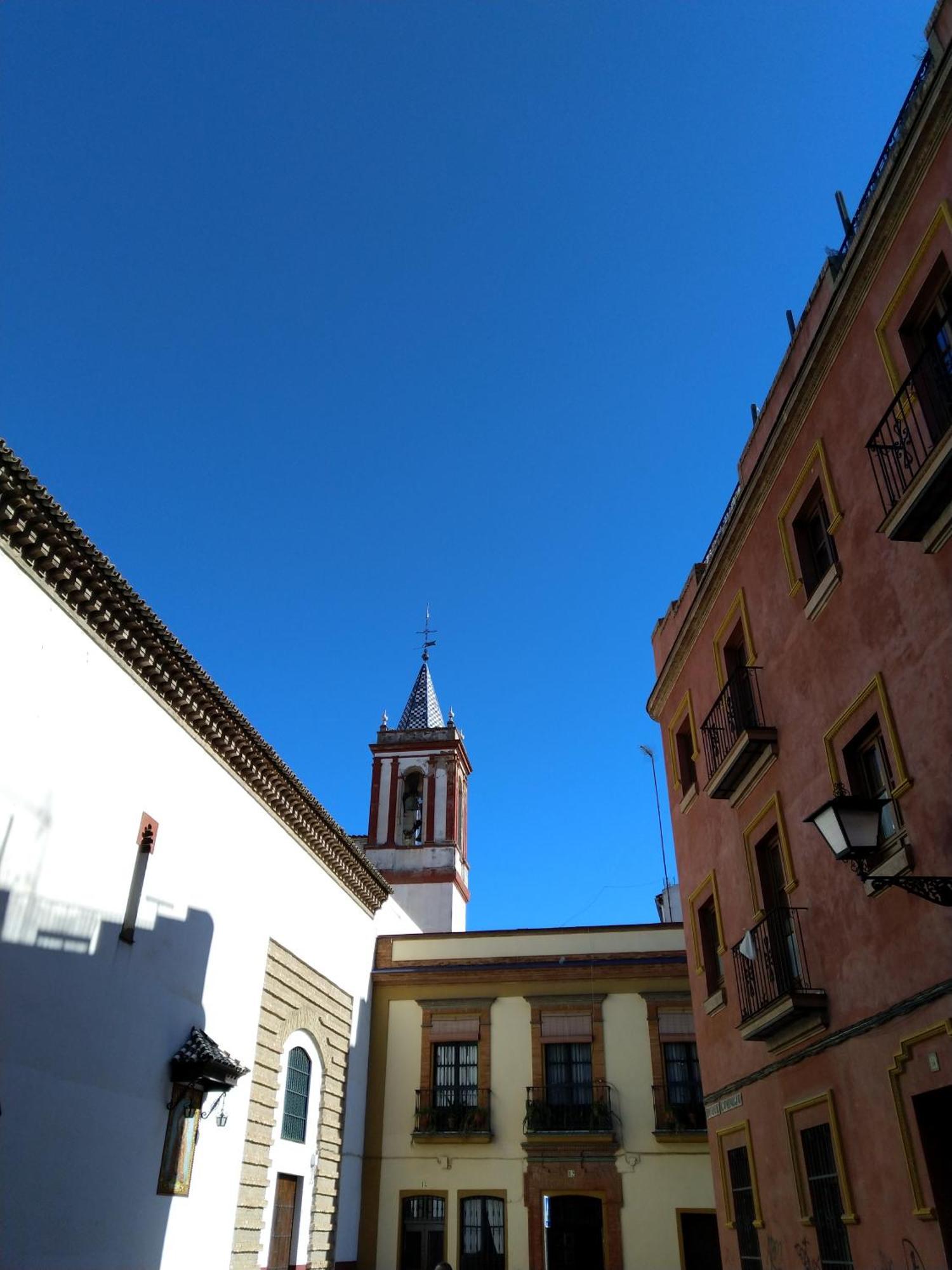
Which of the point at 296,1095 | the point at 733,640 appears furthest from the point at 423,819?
the point at 733,640

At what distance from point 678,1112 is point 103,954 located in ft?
42.7

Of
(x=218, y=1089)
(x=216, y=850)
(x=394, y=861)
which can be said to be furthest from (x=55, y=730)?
(x=394, y=861)

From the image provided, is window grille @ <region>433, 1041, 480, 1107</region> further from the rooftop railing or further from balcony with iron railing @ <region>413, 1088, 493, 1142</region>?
the rooftop railing

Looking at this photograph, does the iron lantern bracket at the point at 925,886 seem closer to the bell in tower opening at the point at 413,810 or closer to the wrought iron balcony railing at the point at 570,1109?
the wrought iron balcony railing at the point at 570,1109

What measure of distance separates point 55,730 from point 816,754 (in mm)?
8763

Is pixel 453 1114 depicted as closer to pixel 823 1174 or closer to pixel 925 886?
pixel 823 1174

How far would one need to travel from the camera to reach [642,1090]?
67.3 feet

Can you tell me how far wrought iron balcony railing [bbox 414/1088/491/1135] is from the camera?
2067cm

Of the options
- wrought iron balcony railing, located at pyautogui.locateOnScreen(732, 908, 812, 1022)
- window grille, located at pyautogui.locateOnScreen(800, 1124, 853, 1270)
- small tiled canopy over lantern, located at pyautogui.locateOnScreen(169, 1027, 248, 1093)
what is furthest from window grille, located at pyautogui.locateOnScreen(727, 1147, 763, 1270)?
small tiled canopy over lantern, located at pyautogui.locateOnScreen(169, 1027, 248, 1093)

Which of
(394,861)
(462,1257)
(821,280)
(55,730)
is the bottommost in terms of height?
(462,1257)

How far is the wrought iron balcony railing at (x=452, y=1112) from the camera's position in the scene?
2067cm

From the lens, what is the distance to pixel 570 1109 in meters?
20.5

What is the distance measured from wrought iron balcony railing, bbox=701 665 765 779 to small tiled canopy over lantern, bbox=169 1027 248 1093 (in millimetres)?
8133

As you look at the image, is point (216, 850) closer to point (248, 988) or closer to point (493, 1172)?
point (248, 988)
